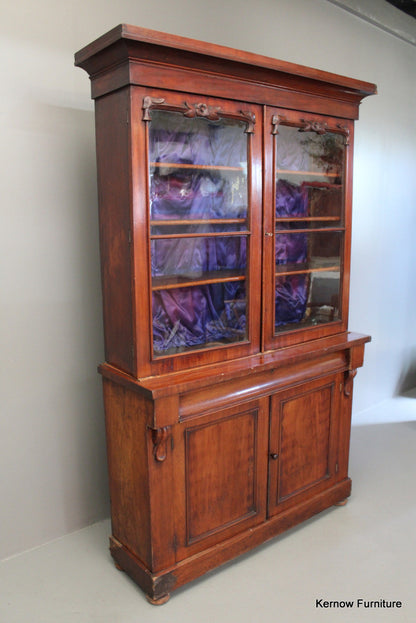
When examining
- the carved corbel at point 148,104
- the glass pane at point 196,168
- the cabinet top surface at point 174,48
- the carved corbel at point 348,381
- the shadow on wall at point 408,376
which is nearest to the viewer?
the cabinet top surface at point 174,48

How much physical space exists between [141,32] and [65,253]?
1.01 m

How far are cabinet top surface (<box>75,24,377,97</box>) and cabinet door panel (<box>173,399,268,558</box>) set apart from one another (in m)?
1.40

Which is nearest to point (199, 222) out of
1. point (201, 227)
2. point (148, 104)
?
point (201, 227)

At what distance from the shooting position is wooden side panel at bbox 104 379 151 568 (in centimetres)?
206

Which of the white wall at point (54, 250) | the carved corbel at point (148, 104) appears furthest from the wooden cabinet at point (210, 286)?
the white wall at point (54, 250)

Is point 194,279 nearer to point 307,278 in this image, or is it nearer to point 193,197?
point 193,197

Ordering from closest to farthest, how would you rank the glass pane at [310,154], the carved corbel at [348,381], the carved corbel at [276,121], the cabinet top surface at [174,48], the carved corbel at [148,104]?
the cabinet top surface at [174,48], the carved corbel at [148,104], the carved corbel at [276,121], the glass pane at [310,154], the carved corbel at [348,381]

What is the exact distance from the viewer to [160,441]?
200cm

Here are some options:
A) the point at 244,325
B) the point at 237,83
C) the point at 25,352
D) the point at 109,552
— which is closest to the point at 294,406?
the point at 244,325

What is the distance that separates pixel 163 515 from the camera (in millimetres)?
2082

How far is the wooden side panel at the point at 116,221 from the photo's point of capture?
1.93 metres

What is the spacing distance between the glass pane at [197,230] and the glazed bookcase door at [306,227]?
0.50ft

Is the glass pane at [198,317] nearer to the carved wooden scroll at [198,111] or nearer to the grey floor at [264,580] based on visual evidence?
the carved wooden scroll at [198,111]

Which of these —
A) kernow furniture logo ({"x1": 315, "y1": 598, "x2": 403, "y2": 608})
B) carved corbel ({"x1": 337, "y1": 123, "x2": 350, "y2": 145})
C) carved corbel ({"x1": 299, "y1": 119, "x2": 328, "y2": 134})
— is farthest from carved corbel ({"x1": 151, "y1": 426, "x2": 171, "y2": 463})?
carved corbel ({"x1": 337, "y1": 123, "x2": 350, "y2": 145})
